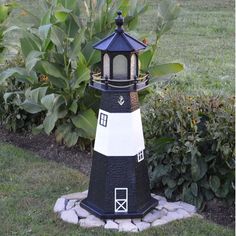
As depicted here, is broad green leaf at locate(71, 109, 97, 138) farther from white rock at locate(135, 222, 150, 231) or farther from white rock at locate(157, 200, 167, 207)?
white rock at locate(135, 222, 150, 231)

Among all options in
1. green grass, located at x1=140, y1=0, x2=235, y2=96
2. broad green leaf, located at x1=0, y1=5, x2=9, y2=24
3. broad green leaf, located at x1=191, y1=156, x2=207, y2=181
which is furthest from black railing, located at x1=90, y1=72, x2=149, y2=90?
broad green leaf, located at x1=0, y1=5, x2=9, y2=24

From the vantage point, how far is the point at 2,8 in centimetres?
684

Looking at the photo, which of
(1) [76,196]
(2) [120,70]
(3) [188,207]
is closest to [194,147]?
(3) [188,207]

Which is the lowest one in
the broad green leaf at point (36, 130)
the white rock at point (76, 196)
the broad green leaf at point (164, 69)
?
the white rock at point (76, 196)

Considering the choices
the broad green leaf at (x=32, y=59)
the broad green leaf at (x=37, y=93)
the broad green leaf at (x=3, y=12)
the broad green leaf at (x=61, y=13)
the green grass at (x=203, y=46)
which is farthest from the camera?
the green grass at (x=203, y=46)

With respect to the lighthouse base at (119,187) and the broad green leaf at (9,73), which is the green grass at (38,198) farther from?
the broad green leaf at (9,73)

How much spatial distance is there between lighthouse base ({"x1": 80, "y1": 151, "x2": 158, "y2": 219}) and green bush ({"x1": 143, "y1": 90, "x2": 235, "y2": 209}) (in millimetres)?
320

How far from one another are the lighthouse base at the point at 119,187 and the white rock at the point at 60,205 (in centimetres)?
27

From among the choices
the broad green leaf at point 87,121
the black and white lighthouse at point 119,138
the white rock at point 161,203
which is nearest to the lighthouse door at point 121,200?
the black and white lighthouse at point 119,138

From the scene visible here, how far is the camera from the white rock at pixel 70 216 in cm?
439

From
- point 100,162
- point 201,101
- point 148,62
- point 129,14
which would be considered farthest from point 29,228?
point 129,14

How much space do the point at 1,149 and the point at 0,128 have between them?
727 mm

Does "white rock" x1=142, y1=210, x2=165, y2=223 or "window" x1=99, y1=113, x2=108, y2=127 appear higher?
"window" x1=99, y1=113, x2=108, y2=127

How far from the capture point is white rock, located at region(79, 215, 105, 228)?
14.1 feet
